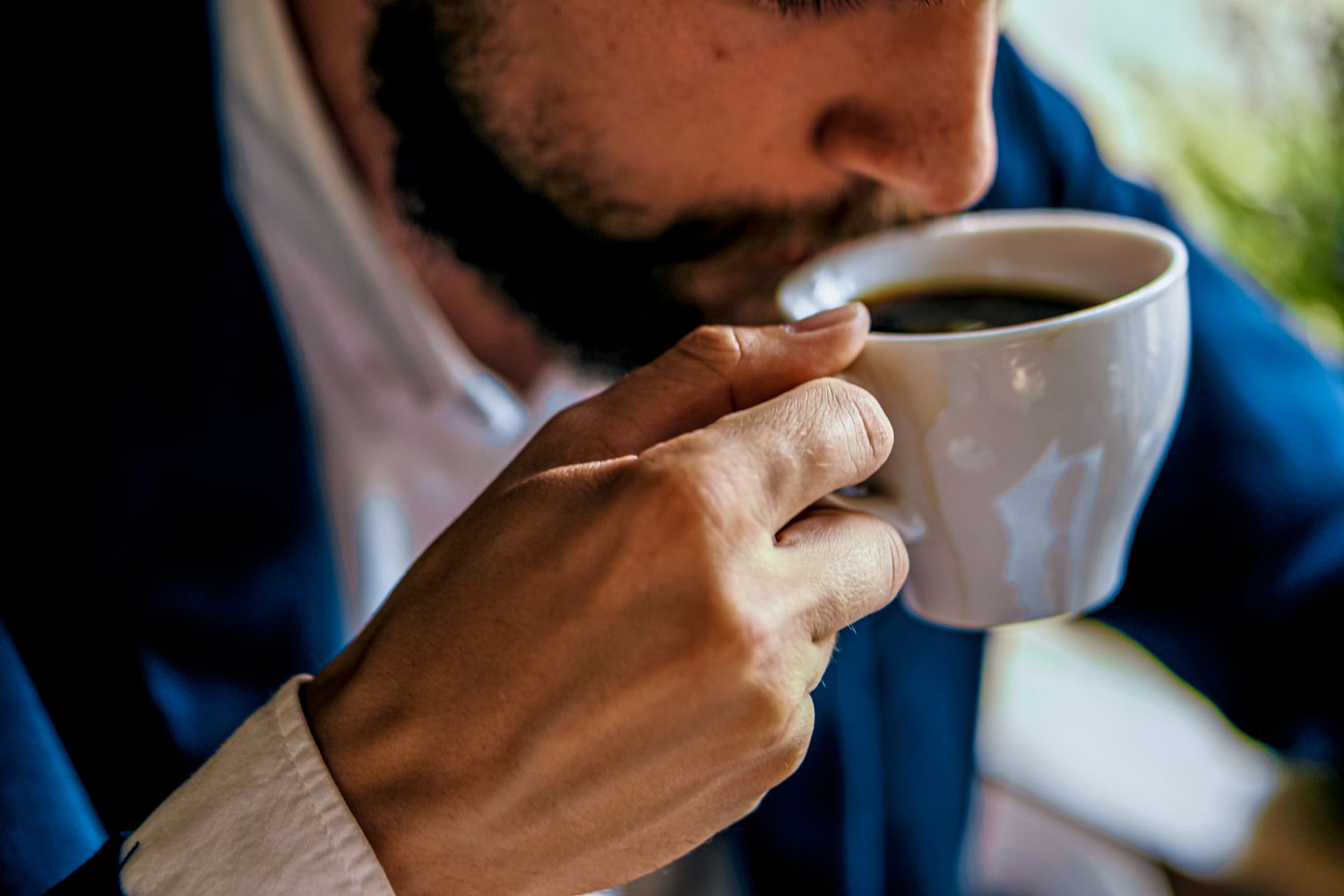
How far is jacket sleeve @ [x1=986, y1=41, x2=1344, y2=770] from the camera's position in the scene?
0.91m

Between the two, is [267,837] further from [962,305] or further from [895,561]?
[962,305]

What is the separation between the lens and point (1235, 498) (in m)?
0.94

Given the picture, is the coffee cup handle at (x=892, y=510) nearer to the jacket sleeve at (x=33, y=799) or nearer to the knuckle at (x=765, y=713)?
the knuckle at (x=765, y=713)

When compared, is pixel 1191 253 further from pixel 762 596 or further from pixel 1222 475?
pixel 762 596

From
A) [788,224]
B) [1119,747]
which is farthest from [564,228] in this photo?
[1119,747]

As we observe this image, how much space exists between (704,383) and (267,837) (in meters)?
0.28

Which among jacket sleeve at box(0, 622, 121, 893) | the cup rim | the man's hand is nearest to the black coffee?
the cup rim

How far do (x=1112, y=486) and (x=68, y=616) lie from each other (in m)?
0.64

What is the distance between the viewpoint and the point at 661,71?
61cm

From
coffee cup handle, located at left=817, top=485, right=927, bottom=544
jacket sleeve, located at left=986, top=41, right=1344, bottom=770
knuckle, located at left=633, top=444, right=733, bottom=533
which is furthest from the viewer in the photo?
jacket sleeve, located at left=986, top=41, right=1344, bottom=770

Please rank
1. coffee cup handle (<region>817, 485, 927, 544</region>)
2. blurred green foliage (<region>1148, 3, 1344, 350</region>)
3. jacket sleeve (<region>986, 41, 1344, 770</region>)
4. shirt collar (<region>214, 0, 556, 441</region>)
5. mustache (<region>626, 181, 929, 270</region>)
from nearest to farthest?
coffee cup handle (<region>817, 485, 927, 544</region>) < mustache (<region>626, 181, 929, 270</region>) < shirt collar (<region>214, 0, 556, 441</region>) < jacket sleeve (<region>986, 41, 1344, 770</region>) < blurred green foliage (<region>1148, 3, 1344, 350</region>)

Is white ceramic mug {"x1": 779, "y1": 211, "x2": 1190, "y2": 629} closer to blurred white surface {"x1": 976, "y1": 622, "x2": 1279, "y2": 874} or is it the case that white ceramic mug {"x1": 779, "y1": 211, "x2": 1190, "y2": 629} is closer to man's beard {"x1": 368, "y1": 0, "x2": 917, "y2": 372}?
man's beard {"x1": 368, "y1": 0, "x2": 917, "y2": 372}

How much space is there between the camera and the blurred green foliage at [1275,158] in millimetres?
1188

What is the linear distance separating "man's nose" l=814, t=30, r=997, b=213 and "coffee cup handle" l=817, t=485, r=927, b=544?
203mm
